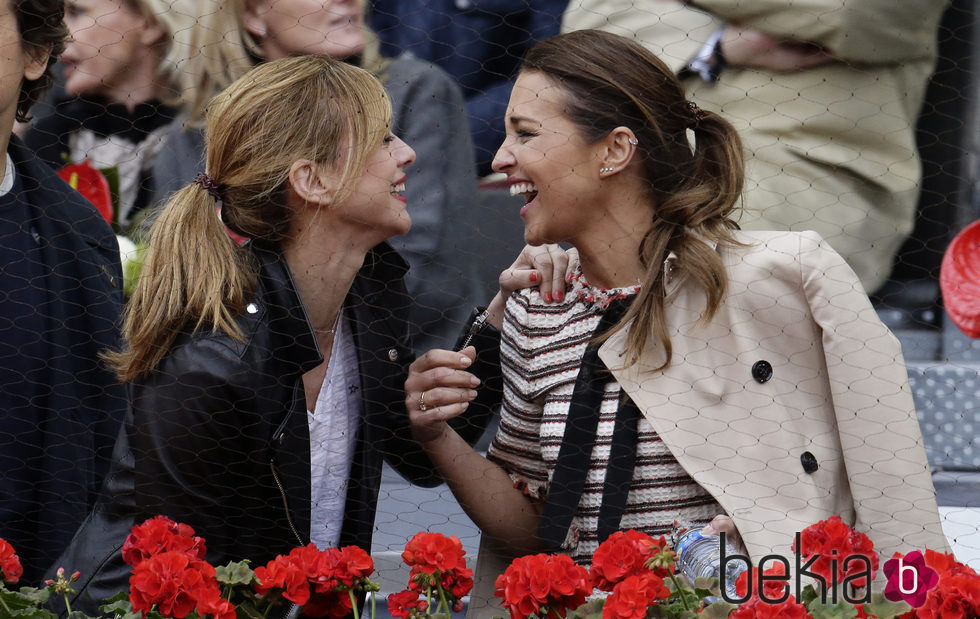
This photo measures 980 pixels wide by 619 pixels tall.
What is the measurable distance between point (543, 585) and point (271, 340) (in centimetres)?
60

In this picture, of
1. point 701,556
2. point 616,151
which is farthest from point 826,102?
point 701,556

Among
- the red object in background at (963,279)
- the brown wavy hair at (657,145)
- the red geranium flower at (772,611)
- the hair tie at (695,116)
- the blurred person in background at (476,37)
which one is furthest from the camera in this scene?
the blurred person in background at (476,37)

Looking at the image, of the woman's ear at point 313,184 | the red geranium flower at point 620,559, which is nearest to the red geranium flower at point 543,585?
the red geranium flower at point 620,559

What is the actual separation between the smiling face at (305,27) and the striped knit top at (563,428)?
0.91m

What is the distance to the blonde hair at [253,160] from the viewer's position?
1765mm

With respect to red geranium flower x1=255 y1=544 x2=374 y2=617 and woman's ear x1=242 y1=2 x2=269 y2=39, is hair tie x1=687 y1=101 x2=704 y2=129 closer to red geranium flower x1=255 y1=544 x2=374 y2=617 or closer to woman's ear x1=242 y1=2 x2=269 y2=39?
red geranium flower x1=255 y1=544 x2=374 y2=617

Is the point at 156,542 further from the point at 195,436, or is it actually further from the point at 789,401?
the point at 789,401

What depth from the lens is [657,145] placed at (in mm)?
1942

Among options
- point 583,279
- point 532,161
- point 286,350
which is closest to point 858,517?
point 583,279

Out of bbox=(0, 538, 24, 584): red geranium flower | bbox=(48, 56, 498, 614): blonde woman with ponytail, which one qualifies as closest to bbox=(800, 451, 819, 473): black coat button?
bbox=(48, 56, 498, 614): blonde woman with ponytail

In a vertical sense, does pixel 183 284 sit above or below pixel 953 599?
below

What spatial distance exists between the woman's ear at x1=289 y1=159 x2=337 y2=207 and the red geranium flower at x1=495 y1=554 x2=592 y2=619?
2.34 ft

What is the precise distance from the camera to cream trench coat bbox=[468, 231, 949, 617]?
68.8 inches

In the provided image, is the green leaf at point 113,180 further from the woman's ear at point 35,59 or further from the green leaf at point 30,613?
the green leaf at point 30,613
